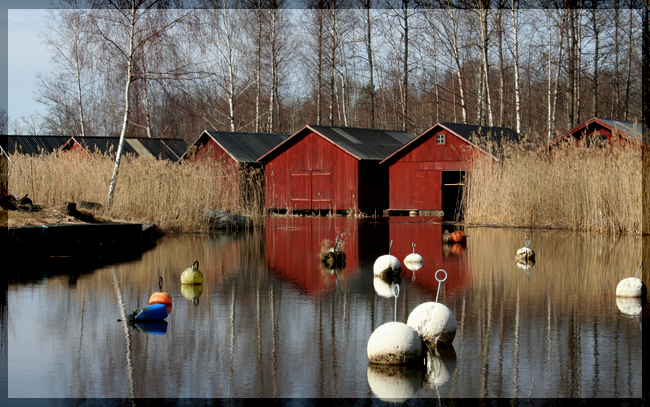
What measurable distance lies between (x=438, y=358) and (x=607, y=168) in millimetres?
15557

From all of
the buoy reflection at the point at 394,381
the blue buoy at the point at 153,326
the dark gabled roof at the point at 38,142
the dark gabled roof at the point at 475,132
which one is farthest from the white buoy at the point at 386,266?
the dark gabled roof at the point at 38,142

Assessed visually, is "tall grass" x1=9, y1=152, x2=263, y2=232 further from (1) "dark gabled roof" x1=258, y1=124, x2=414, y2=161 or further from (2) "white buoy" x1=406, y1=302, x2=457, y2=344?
(1) "dark gabled roof" x1=258, y1=124, x2=414, y2=161

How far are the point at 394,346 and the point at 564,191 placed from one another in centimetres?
1785

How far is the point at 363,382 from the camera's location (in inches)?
273

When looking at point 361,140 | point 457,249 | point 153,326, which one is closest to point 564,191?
point 457,249

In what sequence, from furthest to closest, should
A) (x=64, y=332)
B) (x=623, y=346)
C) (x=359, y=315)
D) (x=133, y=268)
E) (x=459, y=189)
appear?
(x=459, y=189), (x=133, y=268), (x=359, y=315), (x=64, y=332), (x=623, y=346)

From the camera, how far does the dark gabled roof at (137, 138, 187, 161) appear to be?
167 ft

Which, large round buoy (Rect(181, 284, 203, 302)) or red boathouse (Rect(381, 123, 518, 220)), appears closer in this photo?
large round buoy (Rect(181, 284, 203, 302))

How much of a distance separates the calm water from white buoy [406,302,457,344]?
20 cm

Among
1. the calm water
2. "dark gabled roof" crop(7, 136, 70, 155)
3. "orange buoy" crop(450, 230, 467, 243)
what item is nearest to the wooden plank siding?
"orange buoy" crop(450, 230, 467, 243)

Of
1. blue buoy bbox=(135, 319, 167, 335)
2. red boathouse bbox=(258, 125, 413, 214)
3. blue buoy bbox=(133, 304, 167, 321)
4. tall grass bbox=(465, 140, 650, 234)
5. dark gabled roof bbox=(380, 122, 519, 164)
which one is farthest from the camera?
red boathouse bbox=(258, 125, 413, 214)

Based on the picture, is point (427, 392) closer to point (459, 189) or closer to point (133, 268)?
point (133, 268)

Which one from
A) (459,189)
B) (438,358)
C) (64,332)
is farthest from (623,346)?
(459,189)

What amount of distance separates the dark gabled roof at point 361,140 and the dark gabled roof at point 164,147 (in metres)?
12.3
